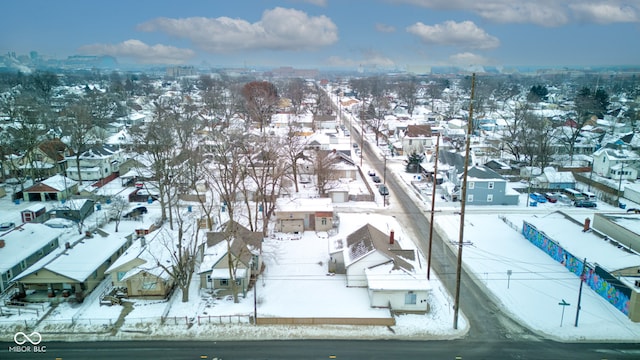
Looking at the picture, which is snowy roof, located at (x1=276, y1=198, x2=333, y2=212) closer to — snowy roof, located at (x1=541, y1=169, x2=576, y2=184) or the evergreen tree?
the evergreen tree

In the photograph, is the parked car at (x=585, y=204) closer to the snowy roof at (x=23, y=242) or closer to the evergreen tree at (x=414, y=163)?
the evergreen tree at (x=414, y=163)

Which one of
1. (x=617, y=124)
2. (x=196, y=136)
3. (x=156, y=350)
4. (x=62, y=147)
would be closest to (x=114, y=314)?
(x=156, y=350)

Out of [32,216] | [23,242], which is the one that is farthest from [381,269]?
[32,216]

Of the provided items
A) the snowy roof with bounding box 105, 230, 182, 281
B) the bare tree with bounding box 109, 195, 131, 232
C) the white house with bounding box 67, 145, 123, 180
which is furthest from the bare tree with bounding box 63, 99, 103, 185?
the snowy roof with bounding box 105, 230, 182, 281

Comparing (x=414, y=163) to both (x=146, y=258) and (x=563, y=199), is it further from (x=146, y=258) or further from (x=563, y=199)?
(x=146, y=258)

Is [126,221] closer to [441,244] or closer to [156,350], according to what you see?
[156,350]

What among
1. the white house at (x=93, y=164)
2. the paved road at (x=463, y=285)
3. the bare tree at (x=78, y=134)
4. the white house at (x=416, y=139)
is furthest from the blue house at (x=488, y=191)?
the bare tree at (x=78, y=134)
